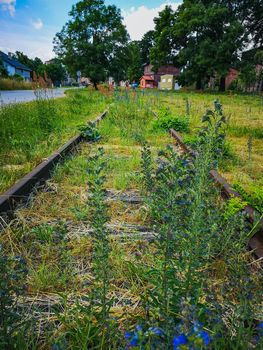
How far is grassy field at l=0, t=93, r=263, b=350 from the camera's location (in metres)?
1.27

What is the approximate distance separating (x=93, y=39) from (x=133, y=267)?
47094 millimetres

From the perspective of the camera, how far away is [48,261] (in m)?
2.10

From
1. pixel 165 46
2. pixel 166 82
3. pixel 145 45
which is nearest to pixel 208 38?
pixel 165 46

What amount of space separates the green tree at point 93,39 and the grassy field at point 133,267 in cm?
4185

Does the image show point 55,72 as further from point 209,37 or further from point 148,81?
point 209,37

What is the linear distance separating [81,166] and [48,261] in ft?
7.83

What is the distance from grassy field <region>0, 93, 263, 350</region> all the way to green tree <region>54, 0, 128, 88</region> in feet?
137

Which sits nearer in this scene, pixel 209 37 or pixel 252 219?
pixel 252 219

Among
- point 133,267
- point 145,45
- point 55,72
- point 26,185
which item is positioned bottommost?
point 133,267

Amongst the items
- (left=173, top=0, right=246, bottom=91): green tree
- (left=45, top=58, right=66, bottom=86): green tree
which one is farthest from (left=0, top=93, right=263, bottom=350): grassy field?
(left=45, top=58, right=66, bottom=86): green tree

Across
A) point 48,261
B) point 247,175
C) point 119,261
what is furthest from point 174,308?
point 247,175

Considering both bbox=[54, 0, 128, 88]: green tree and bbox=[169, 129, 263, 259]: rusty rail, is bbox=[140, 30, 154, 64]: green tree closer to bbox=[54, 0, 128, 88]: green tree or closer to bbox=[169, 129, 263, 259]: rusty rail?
bbox=[54, 0, 128, 88]: green tree

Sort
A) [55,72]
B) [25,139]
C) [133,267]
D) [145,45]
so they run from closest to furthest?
1. [133,267]
2. [25,139]
3. [145,45]
4. [55,72]

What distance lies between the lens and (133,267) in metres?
1.96
